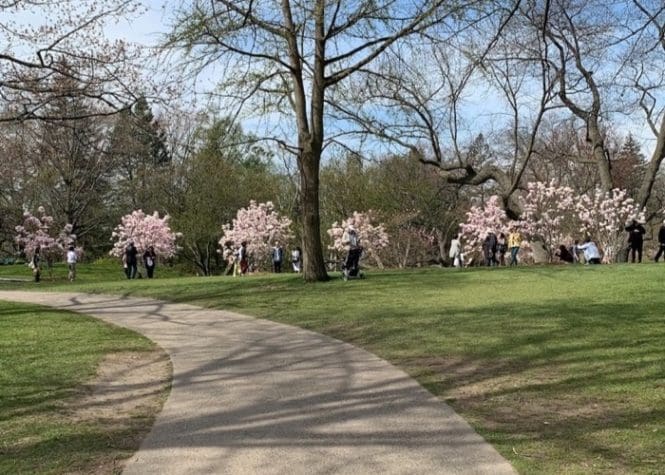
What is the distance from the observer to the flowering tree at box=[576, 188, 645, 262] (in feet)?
97.9

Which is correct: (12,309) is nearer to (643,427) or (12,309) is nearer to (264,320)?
(264,320)

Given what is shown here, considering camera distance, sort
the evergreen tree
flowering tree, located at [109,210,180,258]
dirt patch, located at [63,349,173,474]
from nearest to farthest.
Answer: dirt patch, located at [63,349,173,474] < flowering tree, located at [109,210,180,258] < the evergreen tree

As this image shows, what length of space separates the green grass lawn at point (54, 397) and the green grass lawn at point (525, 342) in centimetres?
281

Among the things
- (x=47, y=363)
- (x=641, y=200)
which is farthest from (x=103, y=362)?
(x=641, y=200)

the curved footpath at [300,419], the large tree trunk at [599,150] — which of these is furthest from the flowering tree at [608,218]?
the curved footpath at [300,419]

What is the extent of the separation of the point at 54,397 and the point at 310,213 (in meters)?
11.9

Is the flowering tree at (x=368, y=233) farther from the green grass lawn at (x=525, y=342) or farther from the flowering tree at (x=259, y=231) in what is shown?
the green grass lawn at (x=525, y=342)

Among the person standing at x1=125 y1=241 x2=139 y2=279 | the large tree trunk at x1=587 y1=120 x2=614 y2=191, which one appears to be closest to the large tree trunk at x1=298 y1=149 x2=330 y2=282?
the person standing at x1=125 y1=241 x2=139 y2=279

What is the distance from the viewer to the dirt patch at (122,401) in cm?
491

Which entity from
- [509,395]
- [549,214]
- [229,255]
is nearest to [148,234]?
[229,255]

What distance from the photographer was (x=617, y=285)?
608 inches

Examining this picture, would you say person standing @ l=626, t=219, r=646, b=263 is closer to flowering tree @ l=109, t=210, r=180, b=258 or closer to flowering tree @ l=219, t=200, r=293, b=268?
flowering tree @ l=219, t=200, r=293, b=268

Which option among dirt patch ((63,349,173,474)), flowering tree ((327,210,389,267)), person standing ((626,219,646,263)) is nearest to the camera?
dirt patch ((63,349,173,474))

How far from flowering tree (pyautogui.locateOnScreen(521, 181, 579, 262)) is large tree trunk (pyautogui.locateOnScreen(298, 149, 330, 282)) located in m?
16.7
